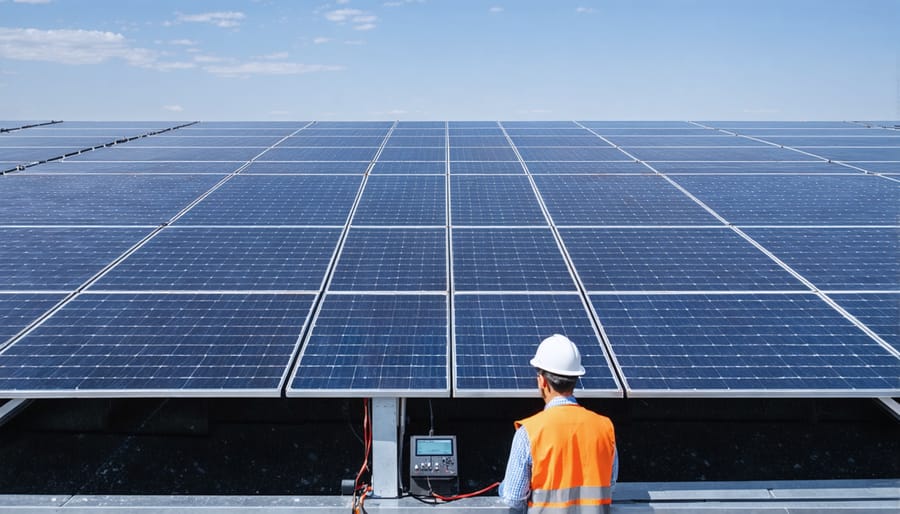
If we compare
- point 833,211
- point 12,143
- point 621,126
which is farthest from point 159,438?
point 621,126

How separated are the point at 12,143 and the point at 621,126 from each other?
20.5m

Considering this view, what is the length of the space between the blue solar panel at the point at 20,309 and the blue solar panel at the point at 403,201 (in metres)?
3.98

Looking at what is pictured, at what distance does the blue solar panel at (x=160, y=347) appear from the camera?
14.6 feet

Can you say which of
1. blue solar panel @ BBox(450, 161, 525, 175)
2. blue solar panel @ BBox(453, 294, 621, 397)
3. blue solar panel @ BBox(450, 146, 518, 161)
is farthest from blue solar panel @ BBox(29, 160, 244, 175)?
blue solar panel @ BBox(453, 294, 621, 397)

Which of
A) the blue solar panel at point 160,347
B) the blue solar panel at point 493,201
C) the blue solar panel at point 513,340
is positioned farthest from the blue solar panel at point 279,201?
the blue solar panel at point 513,340

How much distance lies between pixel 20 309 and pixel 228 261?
2213 millimetres

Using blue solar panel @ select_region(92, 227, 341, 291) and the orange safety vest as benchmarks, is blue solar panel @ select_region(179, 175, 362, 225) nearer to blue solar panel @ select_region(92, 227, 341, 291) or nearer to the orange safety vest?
blue solar panel @ select_region(92, 227, 341, 291)

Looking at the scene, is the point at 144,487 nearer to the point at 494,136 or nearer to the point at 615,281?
the point at 615,281

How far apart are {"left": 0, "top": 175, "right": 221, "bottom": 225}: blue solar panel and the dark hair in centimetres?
705

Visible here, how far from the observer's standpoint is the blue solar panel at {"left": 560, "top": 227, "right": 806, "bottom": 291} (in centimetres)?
602

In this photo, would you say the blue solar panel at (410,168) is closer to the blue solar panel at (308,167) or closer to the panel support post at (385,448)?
the blue solar panel at (308,167)

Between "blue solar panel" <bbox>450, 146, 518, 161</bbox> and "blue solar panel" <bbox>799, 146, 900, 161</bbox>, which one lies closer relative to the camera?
"blue solar panel" <bbox>450, 146, 518, 161</bbox>

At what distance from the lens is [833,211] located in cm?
834

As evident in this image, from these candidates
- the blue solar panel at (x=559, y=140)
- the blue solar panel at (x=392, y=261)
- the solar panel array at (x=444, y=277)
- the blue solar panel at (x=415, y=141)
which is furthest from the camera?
the blue solar panel at (x=559, y=140)
